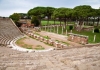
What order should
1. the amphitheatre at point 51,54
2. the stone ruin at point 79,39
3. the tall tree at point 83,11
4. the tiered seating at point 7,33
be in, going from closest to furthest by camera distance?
the amphitheatre at point 51,54, the stone ruin at point 79,39, the tiered seating at point 7,33, the tall tree at point 83,11

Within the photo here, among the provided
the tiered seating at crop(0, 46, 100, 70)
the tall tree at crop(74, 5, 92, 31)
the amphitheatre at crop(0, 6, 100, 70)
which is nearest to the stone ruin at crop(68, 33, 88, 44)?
the amphitheatre at crop(0, 6, 100, 70)

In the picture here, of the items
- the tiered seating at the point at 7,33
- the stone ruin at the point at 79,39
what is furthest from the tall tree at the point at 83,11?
the tiered seating at the point at 7,33

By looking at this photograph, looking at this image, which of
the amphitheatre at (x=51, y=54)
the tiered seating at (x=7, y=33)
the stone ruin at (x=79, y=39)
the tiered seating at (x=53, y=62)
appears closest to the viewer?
the tiered seating at (x=53, y=62)

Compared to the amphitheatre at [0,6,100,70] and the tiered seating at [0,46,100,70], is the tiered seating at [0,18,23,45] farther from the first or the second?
the tiered seating at [0,46,100,70]

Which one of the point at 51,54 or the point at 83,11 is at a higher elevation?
the point at 83,11

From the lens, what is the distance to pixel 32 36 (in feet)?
68.5

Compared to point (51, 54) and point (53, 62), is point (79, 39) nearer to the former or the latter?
point (51, 54)

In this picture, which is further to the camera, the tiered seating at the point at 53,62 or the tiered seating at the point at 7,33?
the tiered seating at the point at 7,33

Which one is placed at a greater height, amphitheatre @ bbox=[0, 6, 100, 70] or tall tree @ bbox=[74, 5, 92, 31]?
tall tree @ bbox=[74, 5, 92, 31]

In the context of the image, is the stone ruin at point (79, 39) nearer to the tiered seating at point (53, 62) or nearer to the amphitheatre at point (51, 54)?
the amphitheatre at point (51, 54)

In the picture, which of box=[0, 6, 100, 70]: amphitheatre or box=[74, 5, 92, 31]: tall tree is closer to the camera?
box=[0, 6, 100, 70]: amphitheatre

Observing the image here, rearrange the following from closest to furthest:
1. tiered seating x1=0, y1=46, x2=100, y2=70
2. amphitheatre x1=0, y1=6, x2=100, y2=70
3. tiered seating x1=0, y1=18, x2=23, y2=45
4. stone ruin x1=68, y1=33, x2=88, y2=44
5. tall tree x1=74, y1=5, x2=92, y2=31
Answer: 1. tiered seating x1=0, y1=46, x2=100, y2=70
2. amphitheatre x1=0, y1=6, x2=100, y2=70
3. stone ruin x1=68, y1=33, x2=88, y2=44
4. tiered seating x1=0, y1=18, x2=23, y2=45
5. tall tree x1=74, y1=5, x2=92, y2=31

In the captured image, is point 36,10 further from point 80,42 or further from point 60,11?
point 80,42

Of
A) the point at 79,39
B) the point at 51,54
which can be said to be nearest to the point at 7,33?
the point at 79,39
